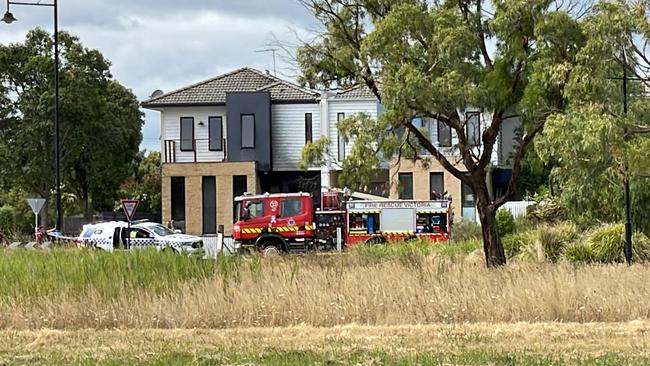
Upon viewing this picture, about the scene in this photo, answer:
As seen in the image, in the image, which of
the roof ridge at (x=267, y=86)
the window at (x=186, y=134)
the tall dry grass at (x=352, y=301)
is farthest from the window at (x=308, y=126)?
the tall dry grass at (x=352, y=301)

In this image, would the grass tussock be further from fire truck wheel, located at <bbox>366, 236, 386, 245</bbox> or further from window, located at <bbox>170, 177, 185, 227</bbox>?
window, located at <bbox>170, 177, 185, 227</bbox>

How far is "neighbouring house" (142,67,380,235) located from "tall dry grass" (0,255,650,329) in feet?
96.4

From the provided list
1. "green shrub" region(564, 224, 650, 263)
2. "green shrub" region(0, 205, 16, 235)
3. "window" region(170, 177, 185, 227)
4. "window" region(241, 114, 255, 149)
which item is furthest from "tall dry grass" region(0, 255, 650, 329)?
"green shrub" region(0, 205, 16, 235)

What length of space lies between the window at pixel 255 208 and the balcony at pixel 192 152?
1360 cm

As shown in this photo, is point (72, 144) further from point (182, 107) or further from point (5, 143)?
point (182, 107)

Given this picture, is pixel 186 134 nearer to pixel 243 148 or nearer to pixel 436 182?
pixel 243 148

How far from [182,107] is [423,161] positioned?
1049 inches

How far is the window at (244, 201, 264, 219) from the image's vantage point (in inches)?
1283

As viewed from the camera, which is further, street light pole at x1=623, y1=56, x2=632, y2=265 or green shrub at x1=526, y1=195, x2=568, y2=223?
green shrub at x1=526, y1=195, x2=568, y2=223

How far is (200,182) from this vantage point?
43969 mm

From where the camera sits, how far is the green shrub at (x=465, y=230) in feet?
101

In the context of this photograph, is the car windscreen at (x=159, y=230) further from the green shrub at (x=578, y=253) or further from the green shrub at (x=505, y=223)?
the green shrub at (x=578, y=253)

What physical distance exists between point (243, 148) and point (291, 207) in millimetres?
13416

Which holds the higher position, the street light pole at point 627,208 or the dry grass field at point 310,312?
the street light pole at point 627,208
